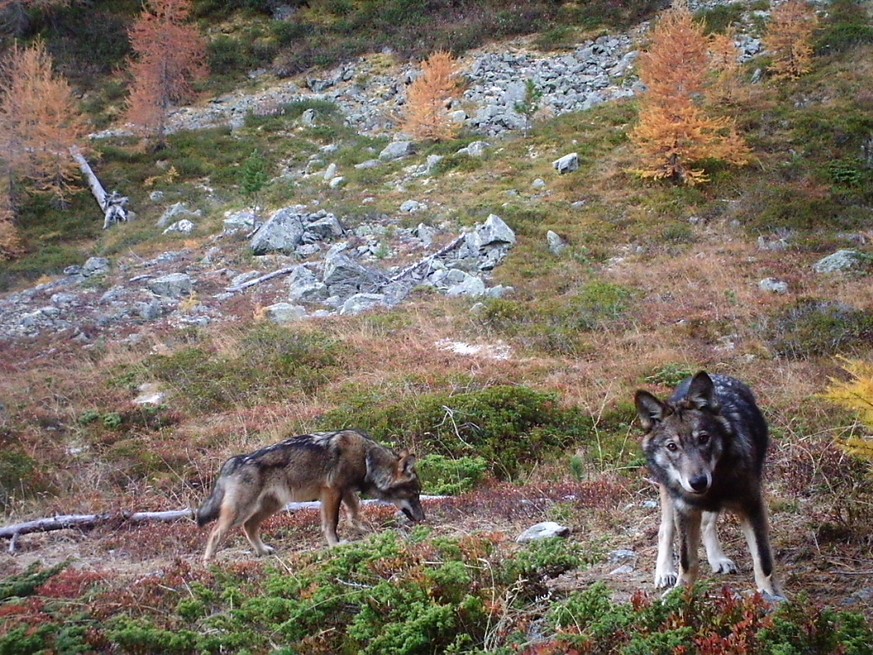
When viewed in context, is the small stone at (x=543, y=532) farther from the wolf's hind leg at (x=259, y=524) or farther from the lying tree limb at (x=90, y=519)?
the wolf's hind leg at (x=259, y=524)

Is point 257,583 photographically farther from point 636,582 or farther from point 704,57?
point 704,57

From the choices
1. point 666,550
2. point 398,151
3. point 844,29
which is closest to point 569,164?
point 398,151

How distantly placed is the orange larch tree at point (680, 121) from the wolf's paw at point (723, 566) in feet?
67.5

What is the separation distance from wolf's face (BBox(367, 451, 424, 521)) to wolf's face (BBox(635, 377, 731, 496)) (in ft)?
10.2

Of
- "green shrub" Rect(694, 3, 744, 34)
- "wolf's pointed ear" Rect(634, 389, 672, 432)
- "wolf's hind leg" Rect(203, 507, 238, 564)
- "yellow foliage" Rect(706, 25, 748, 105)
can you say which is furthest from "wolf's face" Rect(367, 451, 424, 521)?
"green shrub" Rect(694, 3, 744, 34)

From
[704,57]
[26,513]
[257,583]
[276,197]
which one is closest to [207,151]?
[276,197]

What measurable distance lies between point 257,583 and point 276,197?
86.0 ft

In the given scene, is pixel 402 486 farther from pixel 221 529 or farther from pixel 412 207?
pixel 412 207

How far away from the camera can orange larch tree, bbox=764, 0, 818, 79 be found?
27.5 metres

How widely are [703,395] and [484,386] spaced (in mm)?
7173

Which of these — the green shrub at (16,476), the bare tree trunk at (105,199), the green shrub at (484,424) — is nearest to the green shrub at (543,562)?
the green shrub at (484,424)

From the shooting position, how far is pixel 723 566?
400cm

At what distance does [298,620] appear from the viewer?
12.0 feet

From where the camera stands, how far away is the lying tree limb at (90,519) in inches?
267
